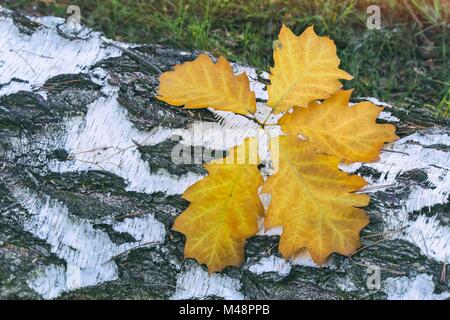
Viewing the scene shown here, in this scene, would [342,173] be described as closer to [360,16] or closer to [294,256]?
[294,256]

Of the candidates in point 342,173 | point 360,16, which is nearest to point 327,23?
point 360,16

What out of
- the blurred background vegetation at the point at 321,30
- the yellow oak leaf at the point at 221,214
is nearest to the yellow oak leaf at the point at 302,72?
the yellow oak leaf at the point at 221,214

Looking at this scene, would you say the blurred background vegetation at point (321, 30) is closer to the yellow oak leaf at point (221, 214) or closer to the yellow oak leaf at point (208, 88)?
the yellow oak leaf at point (208, 88)

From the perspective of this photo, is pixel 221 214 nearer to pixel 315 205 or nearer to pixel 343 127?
pixel 315 205

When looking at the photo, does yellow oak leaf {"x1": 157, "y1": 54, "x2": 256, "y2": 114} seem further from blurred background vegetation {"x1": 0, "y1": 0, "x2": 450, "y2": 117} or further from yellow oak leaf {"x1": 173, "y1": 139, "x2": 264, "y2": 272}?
blurred background vegetation {"x1": 0, "y1": 0, "x2": 450, "y2": 117}

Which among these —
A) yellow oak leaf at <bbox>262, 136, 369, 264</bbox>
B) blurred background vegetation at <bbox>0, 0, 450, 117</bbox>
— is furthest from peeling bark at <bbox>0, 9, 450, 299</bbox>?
blurred background vegetation at <bbox>0, 0, 450, 117</bbox>

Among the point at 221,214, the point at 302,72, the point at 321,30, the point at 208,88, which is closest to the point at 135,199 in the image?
the point at 221,214
